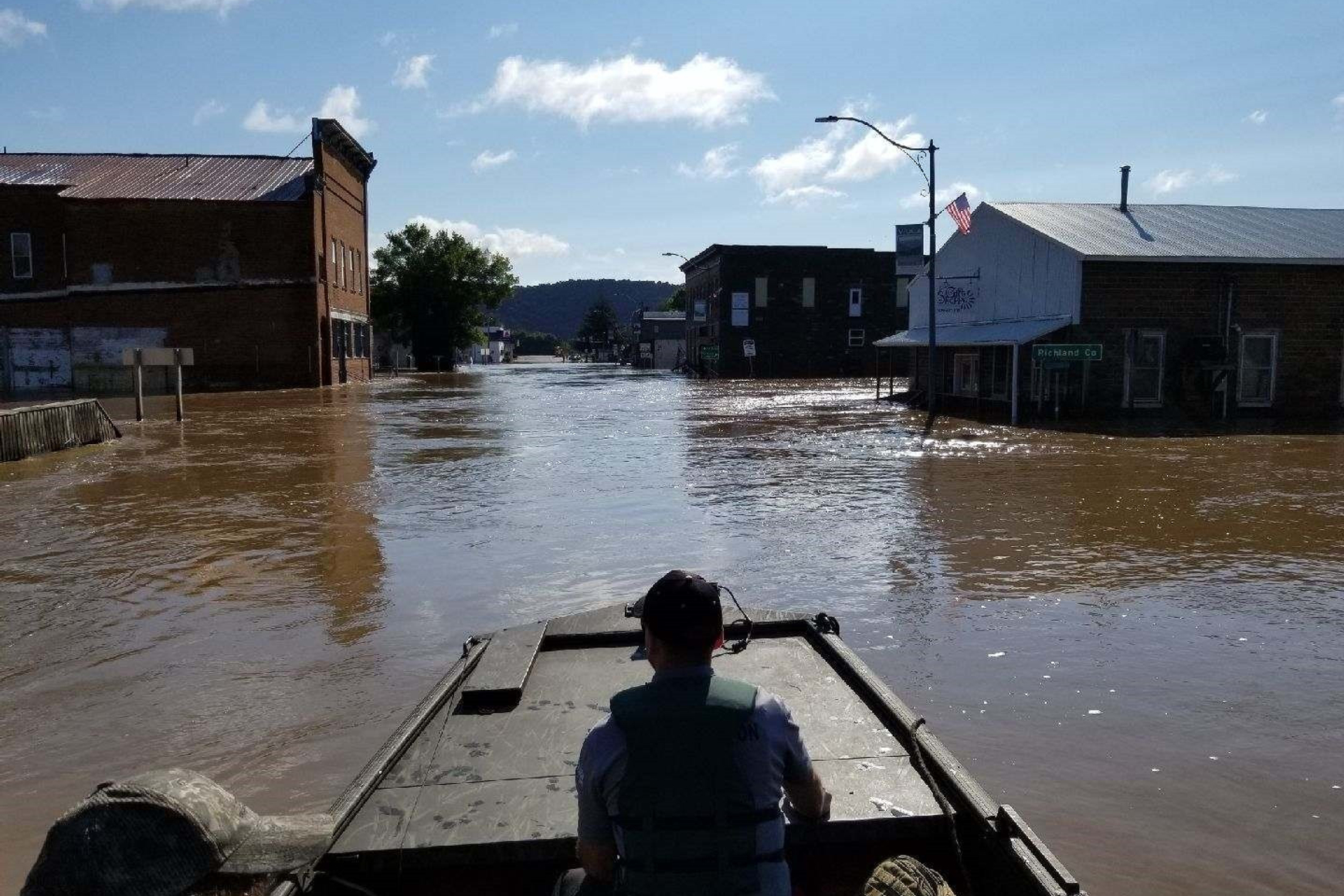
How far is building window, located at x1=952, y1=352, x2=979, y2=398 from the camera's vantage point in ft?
112

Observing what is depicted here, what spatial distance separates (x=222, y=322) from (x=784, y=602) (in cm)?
4011

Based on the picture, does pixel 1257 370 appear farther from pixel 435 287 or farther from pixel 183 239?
pixel 435 287

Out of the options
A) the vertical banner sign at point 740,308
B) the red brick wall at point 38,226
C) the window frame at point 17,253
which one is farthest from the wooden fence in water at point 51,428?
the vertical banner sign at point 740,308

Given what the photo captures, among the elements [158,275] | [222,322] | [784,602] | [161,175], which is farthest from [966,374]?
[161,175]

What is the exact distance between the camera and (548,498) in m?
14.3

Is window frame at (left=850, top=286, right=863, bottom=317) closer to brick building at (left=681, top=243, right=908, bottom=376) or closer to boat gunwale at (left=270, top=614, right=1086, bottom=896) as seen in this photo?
brick building at (left=681, top=243, right=908, bottom=376)

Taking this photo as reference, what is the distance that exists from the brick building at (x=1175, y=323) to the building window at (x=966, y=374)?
3201mm

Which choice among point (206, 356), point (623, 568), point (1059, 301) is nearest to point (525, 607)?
point (623, 568)

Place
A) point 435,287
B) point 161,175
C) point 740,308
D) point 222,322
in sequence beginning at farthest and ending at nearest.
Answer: point 435,287
point 740,308
point 161,175
point 222,322

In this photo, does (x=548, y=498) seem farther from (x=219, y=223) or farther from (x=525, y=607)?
(x=219, y=223)

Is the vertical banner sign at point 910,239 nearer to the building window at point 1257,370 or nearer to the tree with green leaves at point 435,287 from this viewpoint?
the building window at point 1257,370

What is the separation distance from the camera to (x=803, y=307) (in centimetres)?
6531

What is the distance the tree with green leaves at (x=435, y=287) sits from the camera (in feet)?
251

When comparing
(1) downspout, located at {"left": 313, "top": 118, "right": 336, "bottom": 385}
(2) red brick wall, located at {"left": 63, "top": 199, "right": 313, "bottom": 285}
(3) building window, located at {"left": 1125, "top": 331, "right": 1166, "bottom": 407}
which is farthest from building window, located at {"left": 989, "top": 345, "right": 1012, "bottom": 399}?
(2) red brick wall, located at {"left": 63, "top": 199, "right": 313, "bottom": 285}
